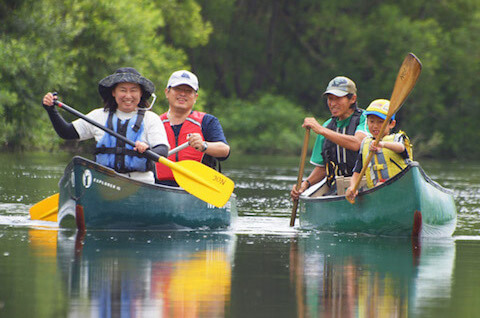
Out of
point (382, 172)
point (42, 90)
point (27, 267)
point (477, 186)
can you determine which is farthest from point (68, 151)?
point (27, 267)

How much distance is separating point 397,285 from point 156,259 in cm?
172

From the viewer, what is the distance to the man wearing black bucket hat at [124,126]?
8.32m

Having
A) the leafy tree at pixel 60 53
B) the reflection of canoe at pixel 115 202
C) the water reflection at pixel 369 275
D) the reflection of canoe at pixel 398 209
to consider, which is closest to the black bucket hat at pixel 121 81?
the reflection of canoe at pixel 115 202

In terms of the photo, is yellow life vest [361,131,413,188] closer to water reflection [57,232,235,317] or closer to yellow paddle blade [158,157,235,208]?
yellow paddle blade [158,157,235,208]

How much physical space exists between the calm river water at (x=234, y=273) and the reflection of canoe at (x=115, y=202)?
0.14 m

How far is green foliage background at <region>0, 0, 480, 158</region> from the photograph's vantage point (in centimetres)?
2192

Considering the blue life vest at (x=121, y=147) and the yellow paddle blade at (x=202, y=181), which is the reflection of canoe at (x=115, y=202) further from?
the blue life vest at (x=121, y=147)

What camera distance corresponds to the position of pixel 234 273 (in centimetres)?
613

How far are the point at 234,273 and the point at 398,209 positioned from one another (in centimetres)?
268

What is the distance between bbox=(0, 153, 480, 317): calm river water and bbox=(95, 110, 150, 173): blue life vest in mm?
576

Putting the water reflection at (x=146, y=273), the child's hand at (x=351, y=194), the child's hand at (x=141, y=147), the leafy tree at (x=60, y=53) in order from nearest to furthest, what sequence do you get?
the water reflection at (x=146, y=273), the child's hand at (x=141, y=147), the child's hand at (x=351, y=194), the leafy tree at (x=60, y=53)

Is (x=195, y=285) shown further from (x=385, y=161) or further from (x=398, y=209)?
(x=385, y=161)

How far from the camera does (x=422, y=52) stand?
117 ft

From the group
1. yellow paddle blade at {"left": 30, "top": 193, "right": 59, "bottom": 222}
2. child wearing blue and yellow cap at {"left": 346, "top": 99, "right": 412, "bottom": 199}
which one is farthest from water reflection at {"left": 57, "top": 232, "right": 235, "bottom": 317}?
child wearing blue and yellow cap at {"left": 346, "top": 99, "right": 412, "bottom": 199}
